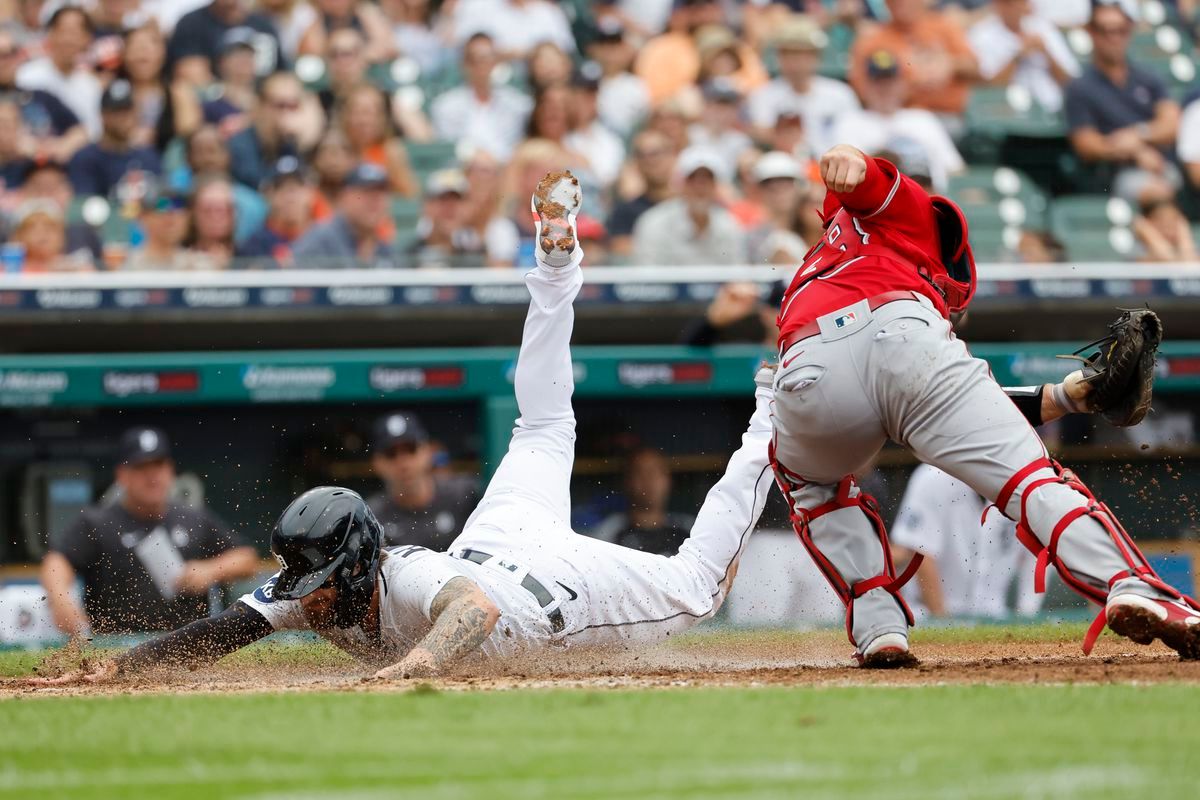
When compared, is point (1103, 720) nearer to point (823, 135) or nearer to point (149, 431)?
point (149, 431)

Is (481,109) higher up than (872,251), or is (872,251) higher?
(481,109)

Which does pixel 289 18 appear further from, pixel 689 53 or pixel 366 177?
pixel 689 53

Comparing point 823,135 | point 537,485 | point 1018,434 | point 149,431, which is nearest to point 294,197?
point 149,431

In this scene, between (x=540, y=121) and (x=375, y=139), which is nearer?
(x=375, y=139)

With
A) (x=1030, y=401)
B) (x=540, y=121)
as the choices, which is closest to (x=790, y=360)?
(x=1030, y=401)

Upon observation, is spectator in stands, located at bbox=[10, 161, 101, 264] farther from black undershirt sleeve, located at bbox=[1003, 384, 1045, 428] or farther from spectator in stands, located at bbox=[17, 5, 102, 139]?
black undershirt sleeve, located at bbox=[1003, 384, 1045, 428]

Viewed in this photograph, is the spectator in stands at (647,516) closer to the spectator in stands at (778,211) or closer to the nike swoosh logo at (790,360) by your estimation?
the spectator in stands at (778,211)

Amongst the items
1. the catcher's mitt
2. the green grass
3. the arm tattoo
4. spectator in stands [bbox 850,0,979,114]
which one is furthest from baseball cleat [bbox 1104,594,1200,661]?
spectator in stands [bbox 850,0,979,114]

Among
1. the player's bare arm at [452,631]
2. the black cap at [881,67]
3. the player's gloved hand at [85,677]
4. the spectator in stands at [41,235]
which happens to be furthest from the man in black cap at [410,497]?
the black cap at [881,67]
